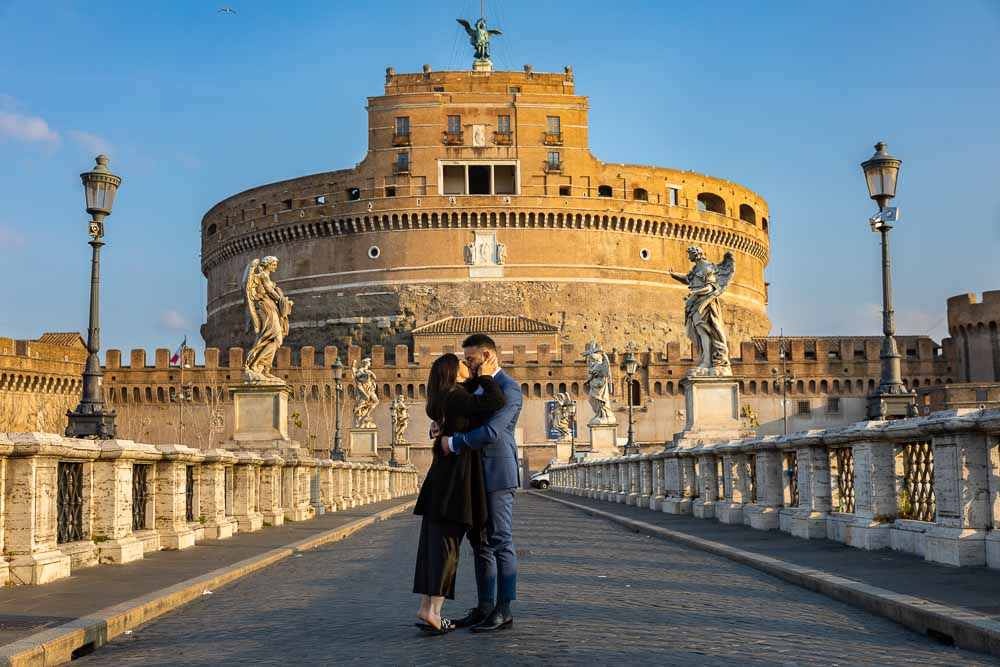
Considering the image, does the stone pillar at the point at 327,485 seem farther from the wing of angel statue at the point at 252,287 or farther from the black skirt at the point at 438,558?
the black skirt at the point at 438,558

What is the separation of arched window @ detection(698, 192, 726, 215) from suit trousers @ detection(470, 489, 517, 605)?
74.1 metres

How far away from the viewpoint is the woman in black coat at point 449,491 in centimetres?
596

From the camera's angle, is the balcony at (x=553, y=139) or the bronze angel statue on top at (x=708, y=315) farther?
the balcony at (x=553, y=139)

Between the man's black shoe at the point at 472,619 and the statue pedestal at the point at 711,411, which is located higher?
the statue pedestal at the point at 711,411

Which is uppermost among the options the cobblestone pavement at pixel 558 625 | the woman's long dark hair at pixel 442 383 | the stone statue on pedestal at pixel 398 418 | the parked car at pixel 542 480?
the stone statue on pedestal at pixel 398 418

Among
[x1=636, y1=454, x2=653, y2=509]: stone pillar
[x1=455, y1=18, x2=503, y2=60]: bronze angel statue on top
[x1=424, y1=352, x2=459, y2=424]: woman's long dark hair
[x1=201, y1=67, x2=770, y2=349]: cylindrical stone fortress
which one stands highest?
[x1=455, y1=18, x2=503, y2=60]: bronze angel statue on top

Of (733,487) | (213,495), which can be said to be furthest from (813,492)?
(213,495)

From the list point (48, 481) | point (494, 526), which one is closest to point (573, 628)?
point (494, 526)

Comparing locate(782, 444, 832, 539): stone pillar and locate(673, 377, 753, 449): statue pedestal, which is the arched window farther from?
locate(782, 444, 832, 539): stone pillar

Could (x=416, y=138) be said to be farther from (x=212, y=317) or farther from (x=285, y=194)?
(x=212, y=317)

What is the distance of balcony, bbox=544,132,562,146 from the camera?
238ft

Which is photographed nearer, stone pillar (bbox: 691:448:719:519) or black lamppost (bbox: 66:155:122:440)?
black lamppost (bbox: 66:155:122:440)

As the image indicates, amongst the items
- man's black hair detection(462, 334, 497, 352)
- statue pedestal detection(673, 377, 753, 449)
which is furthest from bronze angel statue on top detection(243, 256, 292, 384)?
man's black hair detection(462, 334, 497, 352)

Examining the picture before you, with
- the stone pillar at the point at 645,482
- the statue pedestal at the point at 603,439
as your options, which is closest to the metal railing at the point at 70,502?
the stone pillar at the point at 645,482
